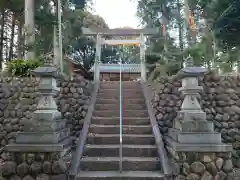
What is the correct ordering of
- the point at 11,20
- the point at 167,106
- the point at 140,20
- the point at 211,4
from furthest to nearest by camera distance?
the point at 140,20, the point at 11,20, the point at 211,4, the point at 167,106

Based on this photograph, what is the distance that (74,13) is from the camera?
10.7 m

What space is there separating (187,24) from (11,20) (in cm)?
1045

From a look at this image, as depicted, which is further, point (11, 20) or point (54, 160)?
point (11, 20)

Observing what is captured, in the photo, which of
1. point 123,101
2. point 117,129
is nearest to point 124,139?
point 117,129

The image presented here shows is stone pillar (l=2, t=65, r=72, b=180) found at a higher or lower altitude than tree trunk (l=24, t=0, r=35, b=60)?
lower

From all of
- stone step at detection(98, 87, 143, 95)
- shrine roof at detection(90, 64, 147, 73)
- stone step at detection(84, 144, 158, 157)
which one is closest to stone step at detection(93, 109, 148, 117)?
stone step at detection(98, 87, 143, 95)

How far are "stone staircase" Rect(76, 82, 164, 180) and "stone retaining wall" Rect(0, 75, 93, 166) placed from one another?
49 cm


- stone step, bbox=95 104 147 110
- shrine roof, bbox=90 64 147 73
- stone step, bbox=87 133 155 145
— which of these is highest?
shrine roof, bbox=90 64 147 73

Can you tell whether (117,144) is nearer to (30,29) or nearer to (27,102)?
(27,102)

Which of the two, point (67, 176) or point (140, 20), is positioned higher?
point (140, 20)

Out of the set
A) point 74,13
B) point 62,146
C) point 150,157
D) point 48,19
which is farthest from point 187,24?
point 62,146

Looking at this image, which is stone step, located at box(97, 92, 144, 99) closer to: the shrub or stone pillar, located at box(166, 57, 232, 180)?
the shrub

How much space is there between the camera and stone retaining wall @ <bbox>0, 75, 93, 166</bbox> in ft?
18.9

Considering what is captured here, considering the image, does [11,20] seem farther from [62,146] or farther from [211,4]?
[62,146]
